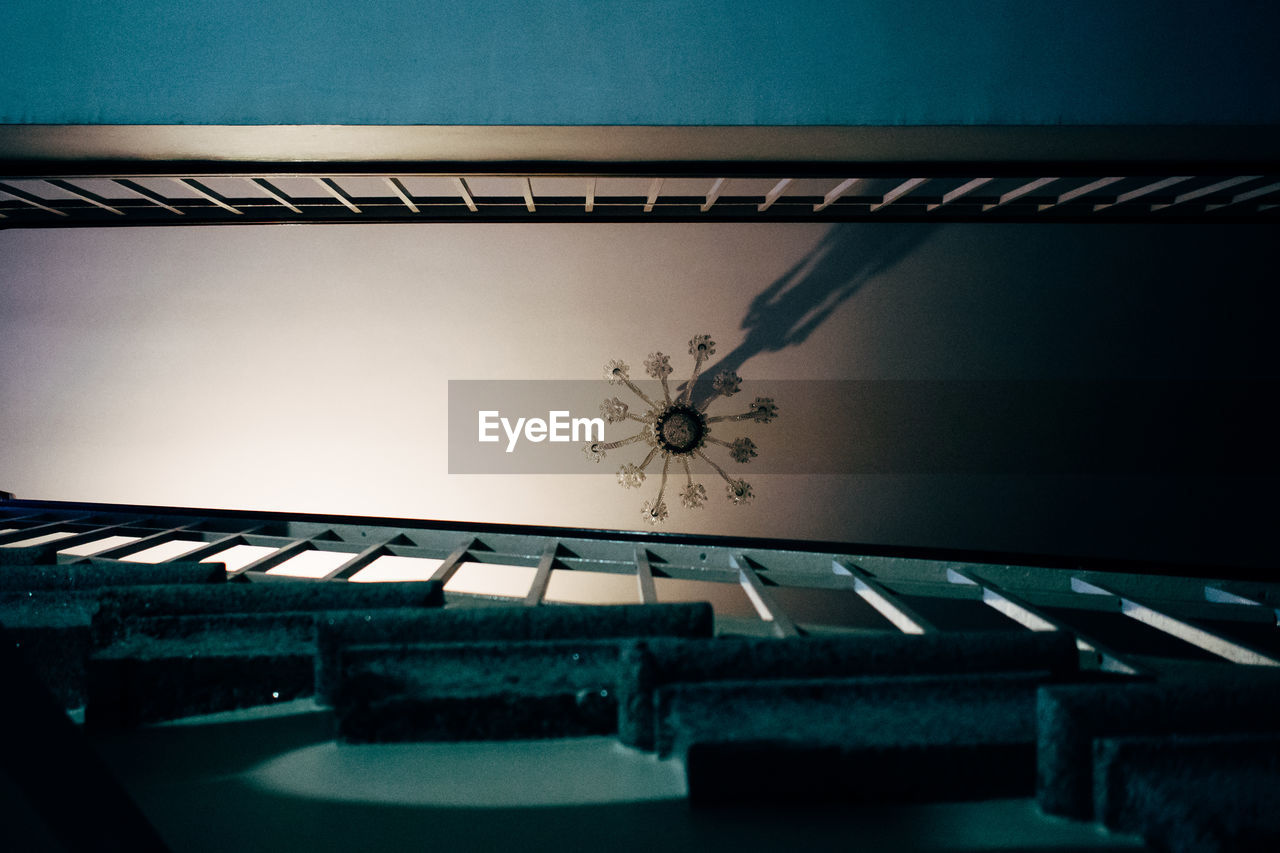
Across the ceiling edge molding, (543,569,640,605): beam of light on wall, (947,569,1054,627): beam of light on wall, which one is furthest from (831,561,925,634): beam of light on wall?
(543,569,640,605): beam of light on wall

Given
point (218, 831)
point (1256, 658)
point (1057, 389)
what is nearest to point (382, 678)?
point (218, 831)

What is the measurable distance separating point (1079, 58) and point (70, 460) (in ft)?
24.3

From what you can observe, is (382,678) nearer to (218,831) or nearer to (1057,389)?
(218,831)

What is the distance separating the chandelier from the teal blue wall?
6.96 feet

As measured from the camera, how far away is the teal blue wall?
2975mm

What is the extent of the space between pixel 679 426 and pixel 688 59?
2.61m

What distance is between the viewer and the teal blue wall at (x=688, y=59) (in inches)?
117

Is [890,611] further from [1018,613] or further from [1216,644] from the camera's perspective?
[1216,644]

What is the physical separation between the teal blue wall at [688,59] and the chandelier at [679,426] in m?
2.12

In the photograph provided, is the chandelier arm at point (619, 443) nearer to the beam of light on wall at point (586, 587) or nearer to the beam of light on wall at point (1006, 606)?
the beam of light on wall at point (586, 587)

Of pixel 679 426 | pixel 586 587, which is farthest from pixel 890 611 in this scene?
pixel 586 587

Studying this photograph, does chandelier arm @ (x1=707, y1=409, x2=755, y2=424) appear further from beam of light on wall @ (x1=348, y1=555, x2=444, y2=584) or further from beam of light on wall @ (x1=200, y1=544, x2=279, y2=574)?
beam of light on wall @ (x1=200, y1=544, x2=279, y2=574)

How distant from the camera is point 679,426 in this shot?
4.92 m

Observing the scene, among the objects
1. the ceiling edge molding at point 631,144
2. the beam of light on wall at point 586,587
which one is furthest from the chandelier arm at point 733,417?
the ceiling edge molding at point 631,144
